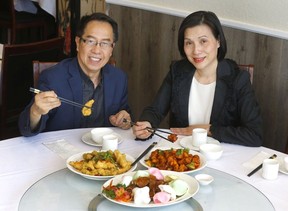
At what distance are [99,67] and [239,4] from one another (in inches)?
40.8

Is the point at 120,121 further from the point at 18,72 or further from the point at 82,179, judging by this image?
the point at 18,72

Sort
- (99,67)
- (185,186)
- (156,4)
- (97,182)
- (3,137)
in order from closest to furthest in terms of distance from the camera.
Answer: (185,186) → (97,182) → (99,67) → (3,137) → (156,4)

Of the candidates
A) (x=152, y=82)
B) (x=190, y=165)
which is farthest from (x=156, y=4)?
(x=190, y=165)

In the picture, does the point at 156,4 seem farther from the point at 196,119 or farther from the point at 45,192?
the point at 45,192

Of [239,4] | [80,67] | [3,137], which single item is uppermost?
[239,4]

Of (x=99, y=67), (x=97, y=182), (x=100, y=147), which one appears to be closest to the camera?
(x=97, y=182)

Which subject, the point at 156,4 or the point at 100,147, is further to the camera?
the point at 156,4

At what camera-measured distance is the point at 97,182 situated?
1750 mm

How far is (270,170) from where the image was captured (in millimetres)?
1813

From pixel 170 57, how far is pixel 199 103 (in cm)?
106

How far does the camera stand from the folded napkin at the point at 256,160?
6.38 feet

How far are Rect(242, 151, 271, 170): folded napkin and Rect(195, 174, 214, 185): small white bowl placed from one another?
0.23 metres

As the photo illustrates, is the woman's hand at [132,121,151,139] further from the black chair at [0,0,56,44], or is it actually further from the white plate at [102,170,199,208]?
the black chair at [0,0,56,44]

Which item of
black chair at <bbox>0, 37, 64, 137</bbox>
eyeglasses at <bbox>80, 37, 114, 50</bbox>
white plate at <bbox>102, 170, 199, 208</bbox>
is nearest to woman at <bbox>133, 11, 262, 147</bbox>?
eyeglasses at <bbox>80, 37, 114, 50</bbox>
